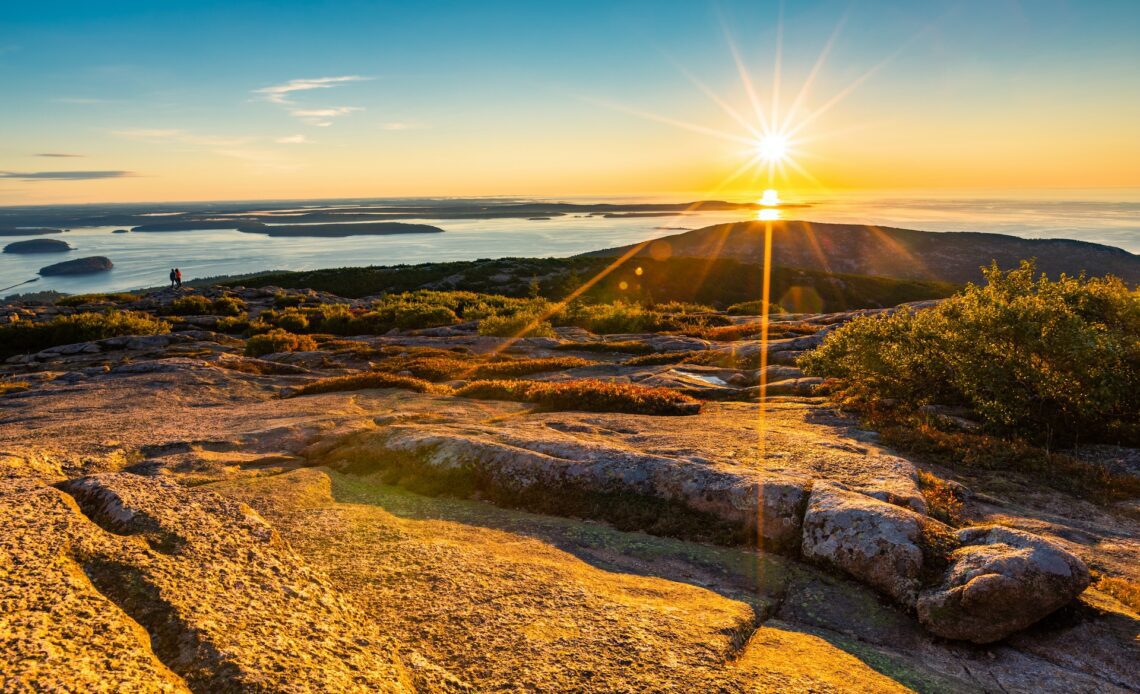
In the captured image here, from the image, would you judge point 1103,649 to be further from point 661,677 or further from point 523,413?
point 523,413

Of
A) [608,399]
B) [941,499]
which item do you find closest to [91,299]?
[608,399]

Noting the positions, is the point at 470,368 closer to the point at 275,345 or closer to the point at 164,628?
the point at 275,345

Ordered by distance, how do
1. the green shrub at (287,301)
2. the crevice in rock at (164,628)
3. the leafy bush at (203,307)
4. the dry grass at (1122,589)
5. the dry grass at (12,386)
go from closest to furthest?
1. the crevice in rock at (164,628)
2. the dry grass at (1122,589)
3. the dry grass at (12,386)
4. the leafy bush at (203,307)
5. the green shrub at (287,301)

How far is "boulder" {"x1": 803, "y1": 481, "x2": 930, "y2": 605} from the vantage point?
6.36 metres

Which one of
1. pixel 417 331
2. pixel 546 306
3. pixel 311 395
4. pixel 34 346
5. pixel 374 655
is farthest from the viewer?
pixel 546 306

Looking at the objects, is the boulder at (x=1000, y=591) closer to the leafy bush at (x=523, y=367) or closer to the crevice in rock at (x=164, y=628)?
the crevice in rock at (x=164, y=628)

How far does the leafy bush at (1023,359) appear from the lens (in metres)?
11.8

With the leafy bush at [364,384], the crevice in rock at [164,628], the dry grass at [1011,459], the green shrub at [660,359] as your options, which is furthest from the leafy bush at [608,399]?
the crevice in rock at [164,628]

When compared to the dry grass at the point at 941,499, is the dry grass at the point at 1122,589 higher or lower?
lower

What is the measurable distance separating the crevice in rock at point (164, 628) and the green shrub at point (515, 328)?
29109 mm

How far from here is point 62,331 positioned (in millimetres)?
31703

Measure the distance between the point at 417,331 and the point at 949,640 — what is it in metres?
35.3

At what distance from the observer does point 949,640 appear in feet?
18.7

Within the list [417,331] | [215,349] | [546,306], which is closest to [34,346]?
[215,349]
